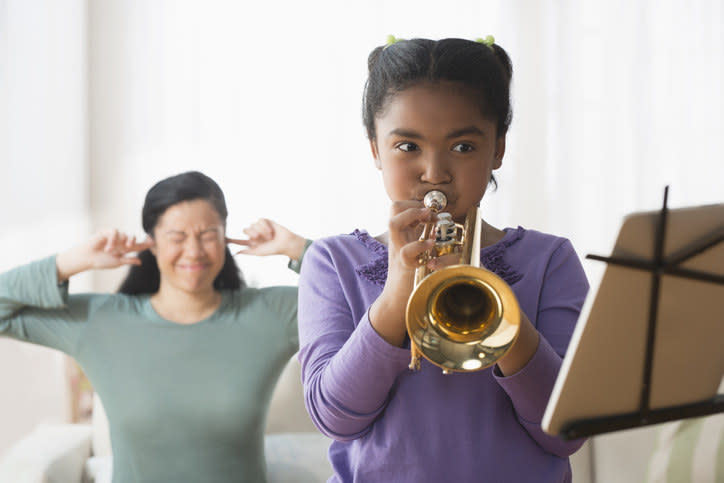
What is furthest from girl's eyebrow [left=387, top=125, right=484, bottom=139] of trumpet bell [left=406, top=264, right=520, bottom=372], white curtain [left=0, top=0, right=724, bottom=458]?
white curtain [left=0, top=0, right=724, bottom=458]

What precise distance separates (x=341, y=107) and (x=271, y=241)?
4.08ft

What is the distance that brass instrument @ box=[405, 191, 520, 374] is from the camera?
34.3 inches

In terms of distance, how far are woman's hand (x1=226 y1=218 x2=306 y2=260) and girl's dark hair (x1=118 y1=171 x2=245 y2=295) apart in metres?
0.12

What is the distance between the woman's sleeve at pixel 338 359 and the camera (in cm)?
92

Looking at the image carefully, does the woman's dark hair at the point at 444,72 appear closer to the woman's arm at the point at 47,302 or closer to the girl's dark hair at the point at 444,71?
the girl's dark hair at the point at 444,71

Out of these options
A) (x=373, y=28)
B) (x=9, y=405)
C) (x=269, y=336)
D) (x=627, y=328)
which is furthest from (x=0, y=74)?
Answer: (x=627, y=328)

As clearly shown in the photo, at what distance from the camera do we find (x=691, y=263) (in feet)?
2.79

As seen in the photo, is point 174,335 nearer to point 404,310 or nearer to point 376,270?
point 376,270

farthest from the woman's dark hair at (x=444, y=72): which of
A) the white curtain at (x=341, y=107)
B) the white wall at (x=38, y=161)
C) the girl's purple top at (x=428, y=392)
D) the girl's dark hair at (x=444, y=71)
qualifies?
the white curtain at (x=341, y=107)

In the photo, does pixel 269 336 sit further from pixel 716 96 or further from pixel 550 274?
pixel 716 96

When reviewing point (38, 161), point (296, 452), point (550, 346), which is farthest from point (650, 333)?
point (38, 161)

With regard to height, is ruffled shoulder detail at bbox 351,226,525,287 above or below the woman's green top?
above

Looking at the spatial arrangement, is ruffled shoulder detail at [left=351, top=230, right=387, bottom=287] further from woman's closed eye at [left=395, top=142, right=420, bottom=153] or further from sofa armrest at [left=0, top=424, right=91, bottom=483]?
sofa armrest at [left=0, top=424, right=91, bottom=483]

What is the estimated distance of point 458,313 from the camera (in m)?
0.95
